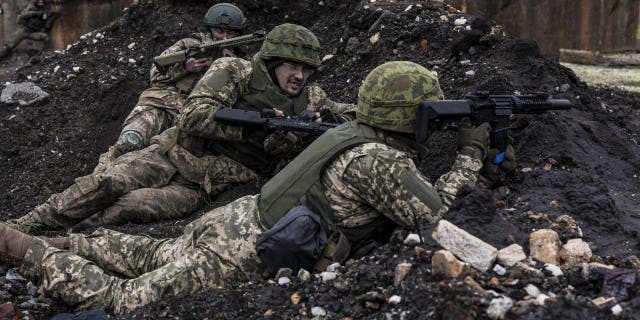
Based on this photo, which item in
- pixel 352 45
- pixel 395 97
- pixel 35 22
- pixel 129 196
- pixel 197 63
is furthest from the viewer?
pixel 35 22

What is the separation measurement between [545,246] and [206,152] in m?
3.24

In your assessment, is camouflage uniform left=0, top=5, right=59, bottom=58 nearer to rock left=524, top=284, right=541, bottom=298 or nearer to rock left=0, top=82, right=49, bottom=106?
rock left=0, top=82, right=49, bottom=106

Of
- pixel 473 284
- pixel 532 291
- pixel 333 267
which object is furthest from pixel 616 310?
pixel 333 267

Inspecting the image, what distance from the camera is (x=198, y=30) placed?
10773 millimetres

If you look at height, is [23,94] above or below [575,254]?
below

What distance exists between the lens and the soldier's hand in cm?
818

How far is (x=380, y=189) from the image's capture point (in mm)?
4855

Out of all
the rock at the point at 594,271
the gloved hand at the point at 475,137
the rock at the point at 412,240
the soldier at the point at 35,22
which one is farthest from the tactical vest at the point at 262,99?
the soldier at the point at 35,22

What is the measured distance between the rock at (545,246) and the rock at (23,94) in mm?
7114

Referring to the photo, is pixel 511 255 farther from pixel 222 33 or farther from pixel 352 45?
pixel 352 45

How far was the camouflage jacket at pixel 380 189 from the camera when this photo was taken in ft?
15.8

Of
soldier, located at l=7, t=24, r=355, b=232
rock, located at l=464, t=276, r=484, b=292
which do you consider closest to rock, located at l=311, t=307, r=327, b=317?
rock, located at l=464, t=276, r=484, b=292

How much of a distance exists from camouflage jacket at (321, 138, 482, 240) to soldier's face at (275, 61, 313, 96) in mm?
1727

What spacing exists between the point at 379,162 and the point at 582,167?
6.09 ft
